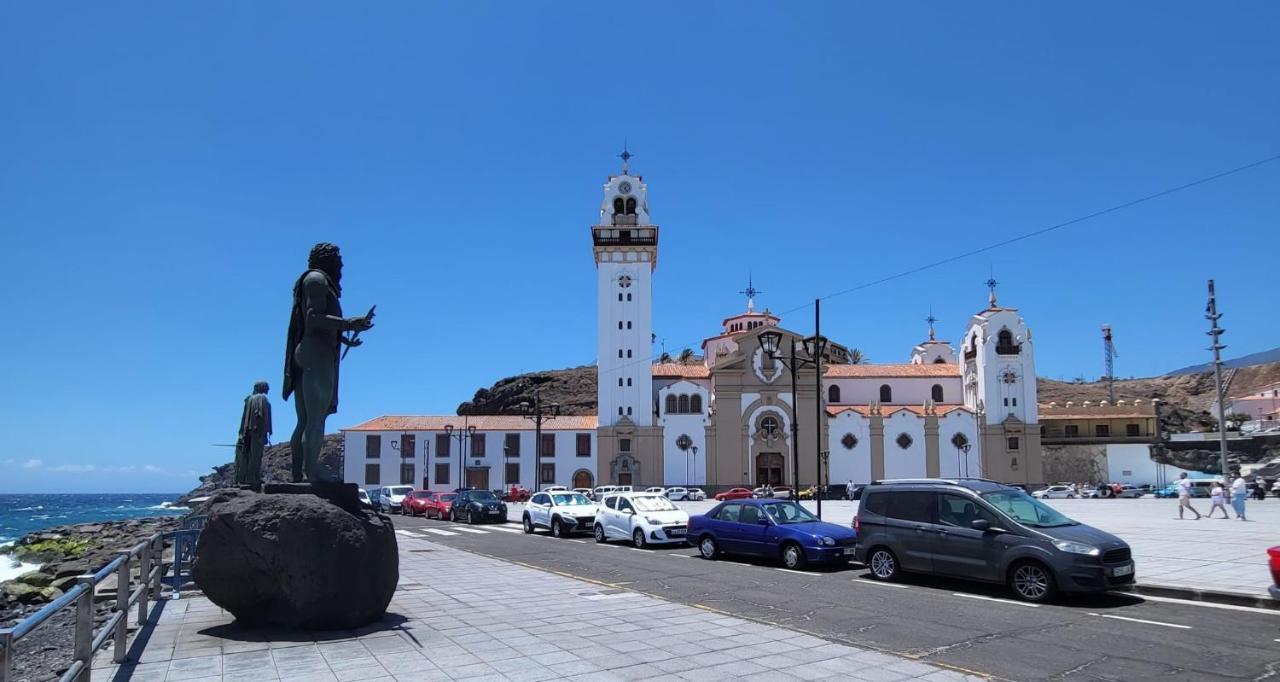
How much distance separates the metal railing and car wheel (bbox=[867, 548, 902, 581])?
37.0ft

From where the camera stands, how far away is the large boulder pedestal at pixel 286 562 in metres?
8.06

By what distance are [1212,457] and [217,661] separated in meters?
84.0

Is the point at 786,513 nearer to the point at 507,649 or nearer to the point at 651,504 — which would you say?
the point at 651,504

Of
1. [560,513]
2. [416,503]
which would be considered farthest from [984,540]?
[416,503]

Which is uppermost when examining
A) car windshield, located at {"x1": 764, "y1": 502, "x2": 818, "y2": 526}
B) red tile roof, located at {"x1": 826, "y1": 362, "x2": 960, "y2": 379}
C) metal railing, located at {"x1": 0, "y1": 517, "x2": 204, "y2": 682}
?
red tile roof, located at {"x1": 826, "y1": 362, "x2": 960, "y2": 379}

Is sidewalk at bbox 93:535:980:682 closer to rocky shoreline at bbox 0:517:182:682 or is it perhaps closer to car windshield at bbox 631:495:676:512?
rocky shoreline at bbox 0:517:182:682

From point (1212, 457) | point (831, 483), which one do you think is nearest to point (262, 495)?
point (831, 483)

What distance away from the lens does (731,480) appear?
2564 inches

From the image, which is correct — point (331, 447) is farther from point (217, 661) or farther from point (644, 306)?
point (217, 661)

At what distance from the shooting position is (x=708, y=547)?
18.2 meters

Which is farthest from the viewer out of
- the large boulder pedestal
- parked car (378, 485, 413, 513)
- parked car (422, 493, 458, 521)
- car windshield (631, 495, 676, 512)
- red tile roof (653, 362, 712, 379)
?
red tile roof (653, 362, 712, 379)

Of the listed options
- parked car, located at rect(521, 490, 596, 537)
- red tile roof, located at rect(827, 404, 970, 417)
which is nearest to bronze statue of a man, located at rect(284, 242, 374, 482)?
parked car, located at rect(521, 490, 596, 537)

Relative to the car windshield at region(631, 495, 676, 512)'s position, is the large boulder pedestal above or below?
above

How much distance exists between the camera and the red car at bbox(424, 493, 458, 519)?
3653cm
